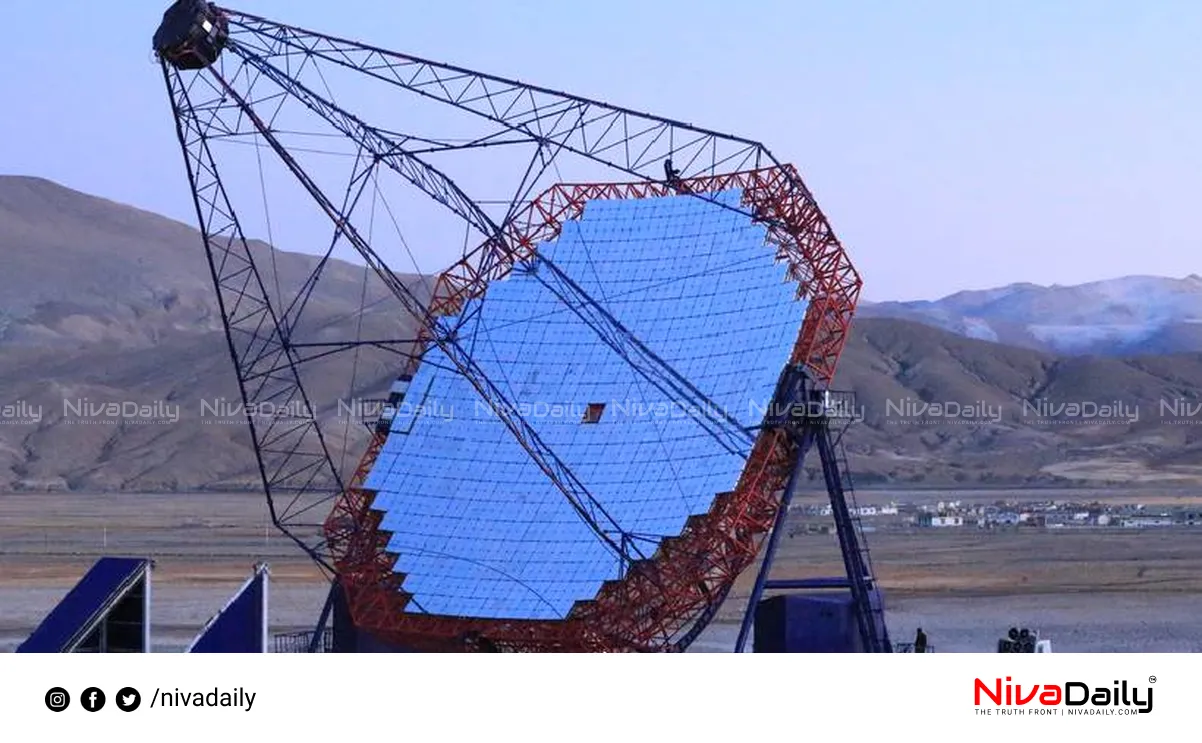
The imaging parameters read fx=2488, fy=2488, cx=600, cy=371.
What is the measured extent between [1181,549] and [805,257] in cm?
6614

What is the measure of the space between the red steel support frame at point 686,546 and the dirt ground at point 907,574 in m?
14.7

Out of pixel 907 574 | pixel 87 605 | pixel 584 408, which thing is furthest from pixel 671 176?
pixel 907 574

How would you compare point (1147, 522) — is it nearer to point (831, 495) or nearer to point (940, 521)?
point (940, 521)

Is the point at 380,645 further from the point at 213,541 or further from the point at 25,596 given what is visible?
the point at 213,541

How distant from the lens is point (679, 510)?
4766cm

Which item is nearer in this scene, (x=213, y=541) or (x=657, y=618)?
(x=657, y=618)

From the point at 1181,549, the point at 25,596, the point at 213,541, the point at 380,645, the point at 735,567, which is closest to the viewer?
the point at 735,567

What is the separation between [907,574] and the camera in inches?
3826
